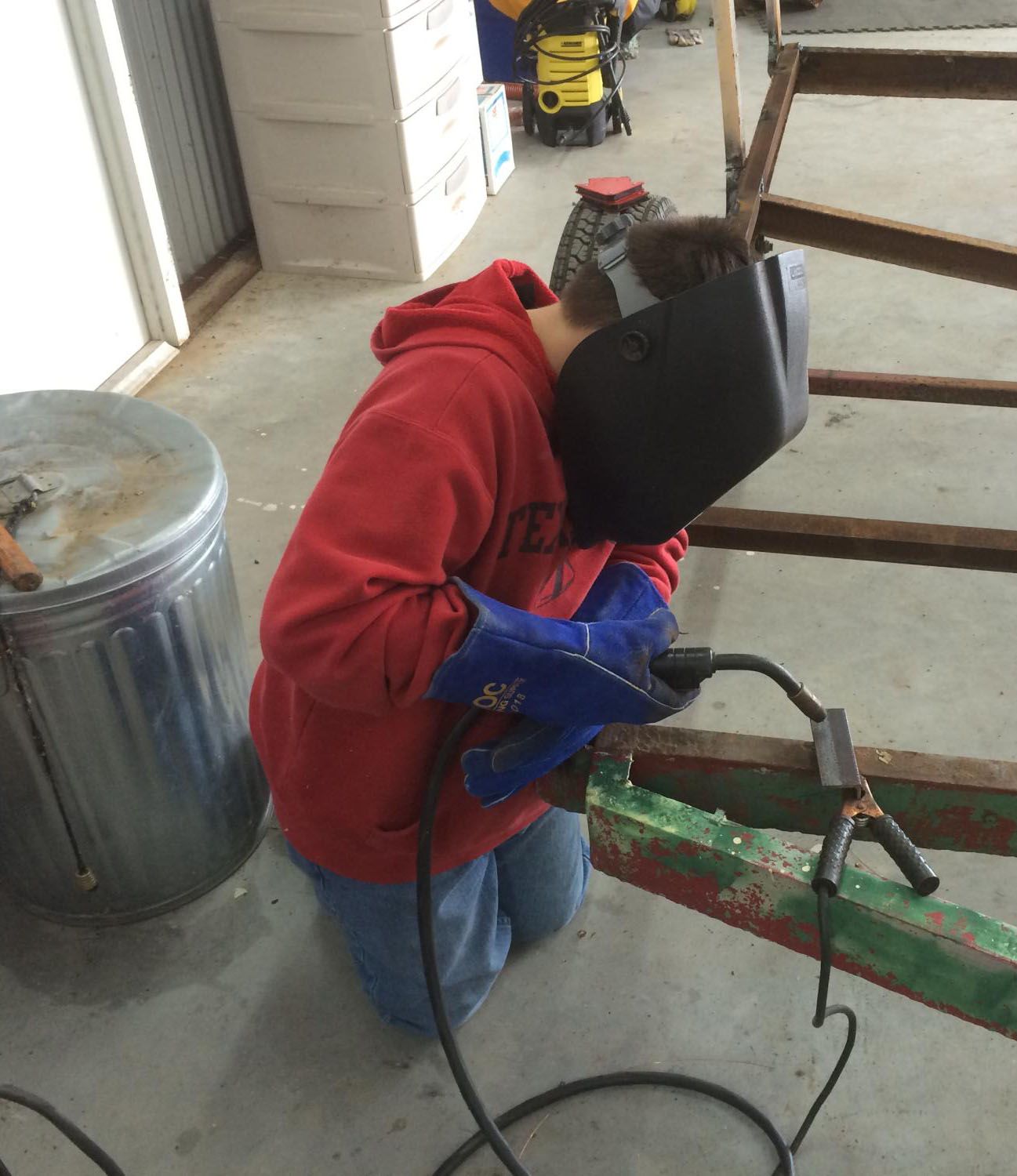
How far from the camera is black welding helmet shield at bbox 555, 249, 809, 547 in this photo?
1055 mm

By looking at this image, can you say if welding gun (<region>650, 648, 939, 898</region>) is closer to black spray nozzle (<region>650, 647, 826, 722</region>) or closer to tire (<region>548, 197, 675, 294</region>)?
black spray nozzle (<region>650, 647, 826, 722</region>)

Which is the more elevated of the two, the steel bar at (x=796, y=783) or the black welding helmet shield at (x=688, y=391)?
the black welding helmet shield at (x=688, y=391)

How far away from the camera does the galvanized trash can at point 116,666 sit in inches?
61.7

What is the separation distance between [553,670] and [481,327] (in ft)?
1.25

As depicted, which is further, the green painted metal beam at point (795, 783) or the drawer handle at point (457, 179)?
the drawer handle at point (457, 179)

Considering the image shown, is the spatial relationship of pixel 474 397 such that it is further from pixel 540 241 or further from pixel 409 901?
pixel 540 241

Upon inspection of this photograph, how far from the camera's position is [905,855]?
0.98m

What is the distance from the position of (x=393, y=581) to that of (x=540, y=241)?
3.51 m

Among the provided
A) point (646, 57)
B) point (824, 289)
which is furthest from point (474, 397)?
point (646, 57)

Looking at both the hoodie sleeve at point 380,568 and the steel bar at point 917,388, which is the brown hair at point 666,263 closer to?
the hoodie sleeve at point 380,568

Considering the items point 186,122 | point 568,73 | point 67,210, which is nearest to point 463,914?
point 67,210

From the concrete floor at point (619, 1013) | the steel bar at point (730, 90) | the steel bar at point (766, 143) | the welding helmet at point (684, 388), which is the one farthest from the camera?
the steel bar at point (730, 90)

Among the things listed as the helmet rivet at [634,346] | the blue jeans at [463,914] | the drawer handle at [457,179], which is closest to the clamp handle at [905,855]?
the helmet rivet at [634,346]

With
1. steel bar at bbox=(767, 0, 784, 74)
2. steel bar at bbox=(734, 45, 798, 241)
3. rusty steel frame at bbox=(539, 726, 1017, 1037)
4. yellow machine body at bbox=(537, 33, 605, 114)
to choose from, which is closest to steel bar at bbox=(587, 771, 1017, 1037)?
rusty steel frame at bbox=(539, 726, 1017, 1037)
